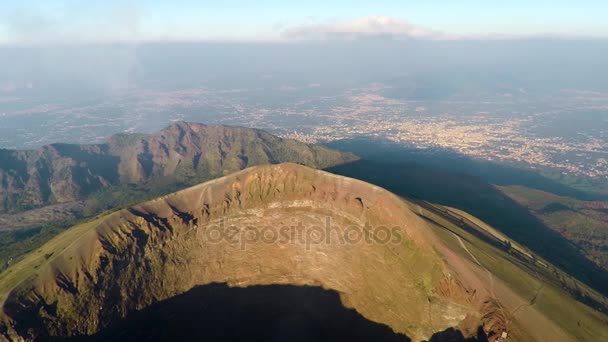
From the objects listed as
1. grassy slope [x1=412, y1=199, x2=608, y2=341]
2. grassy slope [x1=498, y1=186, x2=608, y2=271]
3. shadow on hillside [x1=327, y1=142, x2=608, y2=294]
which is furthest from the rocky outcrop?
grassy slope [x1=498, y1=186, x2=608, y2=271]

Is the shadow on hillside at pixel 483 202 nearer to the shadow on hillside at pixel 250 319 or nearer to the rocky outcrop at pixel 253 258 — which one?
the rocky outcrop at pixel 253 258

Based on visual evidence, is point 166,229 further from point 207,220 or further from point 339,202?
point 339,202

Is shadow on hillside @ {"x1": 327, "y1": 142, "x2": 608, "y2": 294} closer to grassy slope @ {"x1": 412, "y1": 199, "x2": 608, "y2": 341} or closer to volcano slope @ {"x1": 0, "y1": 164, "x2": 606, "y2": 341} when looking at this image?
grassy slope @ {"x1": 412, "y1": 199, "x2": 608, "y2": 341}

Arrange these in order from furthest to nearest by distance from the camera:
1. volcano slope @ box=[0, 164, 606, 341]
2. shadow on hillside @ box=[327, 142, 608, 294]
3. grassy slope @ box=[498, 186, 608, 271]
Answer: grassy slope @ box=[498, 186, 608, 271] < shadow on hillside @ box=[327, 142, 608, 294] < volcano slope @ box=[0, 164, 606, 341]

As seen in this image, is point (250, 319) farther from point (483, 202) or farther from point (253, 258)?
point (483, 202)

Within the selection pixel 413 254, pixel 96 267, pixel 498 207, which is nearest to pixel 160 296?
pixel 96 267

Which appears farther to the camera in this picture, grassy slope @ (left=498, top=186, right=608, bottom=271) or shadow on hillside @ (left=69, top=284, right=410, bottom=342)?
grassy slope @ (left=498, top=186, right=608, bottom=271)

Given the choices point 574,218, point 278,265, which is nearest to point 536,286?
point 278,265
